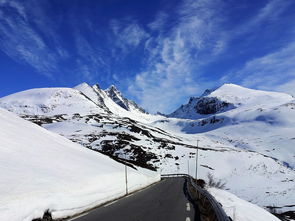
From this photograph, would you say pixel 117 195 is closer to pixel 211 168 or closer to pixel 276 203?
pixel 276 203

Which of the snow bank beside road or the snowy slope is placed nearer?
the snowy slope

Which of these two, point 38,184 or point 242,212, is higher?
point 38,184

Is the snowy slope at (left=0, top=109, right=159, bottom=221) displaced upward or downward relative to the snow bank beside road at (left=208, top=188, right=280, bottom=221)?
upward

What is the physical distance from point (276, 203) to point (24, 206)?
143 feet

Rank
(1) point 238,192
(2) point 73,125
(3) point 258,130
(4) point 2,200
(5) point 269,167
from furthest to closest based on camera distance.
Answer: (3) point 258,130, (2) point 73,125, (5) point 269,167, (1) point 238,192, (4) point 2,200

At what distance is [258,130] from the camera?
19862 centimetres

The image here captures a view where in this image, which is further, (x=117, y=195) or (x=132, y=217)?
(x=117, y=195)

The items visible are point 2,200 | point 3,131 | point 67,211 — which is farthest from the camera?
point 3,131

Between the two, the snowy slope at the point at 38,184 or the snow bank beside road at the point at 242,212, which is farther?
the snow bank beside road at the point at 242,212

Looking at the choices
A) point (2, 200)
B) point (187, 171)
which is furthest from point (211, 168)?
point (2, 200)

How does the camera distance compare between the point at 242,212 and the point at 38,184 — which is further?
the point at 242,212

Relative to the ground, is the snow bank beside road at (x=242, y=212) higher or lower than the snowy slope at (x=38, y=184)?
lower

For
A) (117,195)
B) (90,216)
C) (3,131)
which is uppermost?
(3,131)

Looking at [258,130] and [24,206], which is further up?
[24,206]
